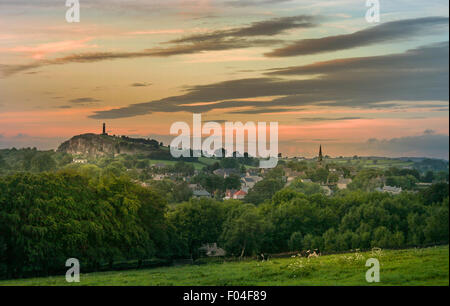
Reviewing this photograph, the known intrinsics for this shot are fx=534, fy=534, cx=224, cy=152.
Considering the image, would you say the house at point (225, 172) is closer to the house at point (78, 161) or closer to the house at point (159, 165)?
the house at point (159, 165)

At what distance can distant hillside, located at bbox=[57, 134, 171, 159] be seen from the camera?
31.0m

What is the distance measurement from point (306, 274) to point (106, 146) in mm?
17465

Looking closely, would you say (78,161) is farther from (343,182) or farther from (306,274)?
(343,182)

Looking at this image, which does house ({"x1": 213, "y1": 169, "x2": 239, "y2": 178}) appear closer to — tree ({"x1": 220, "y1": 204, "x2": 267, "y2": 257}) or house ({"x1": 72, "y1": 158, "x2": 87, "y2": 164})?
house ({"x1": 72, "y1": 158, "x2": 87, "y2": 164})

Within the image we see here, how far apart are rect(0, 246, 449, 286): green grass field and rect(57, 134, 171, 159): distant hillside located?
1083 cm

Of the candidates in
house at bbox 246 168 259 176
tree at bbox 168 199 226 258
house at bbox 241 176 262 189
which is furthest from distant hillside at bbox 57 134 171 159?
house at bbox 246 168 259 176

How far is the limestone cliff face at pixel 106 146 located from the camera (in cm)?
3094

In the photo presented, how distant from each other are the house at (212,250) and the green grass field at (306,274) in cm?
815

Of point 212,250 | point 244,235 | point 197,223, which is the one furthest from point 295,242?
point 197,223

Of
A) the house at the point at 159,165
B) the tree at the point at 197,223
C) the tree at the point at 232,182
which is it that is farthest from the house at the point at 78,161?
the tree at the point at 232,182

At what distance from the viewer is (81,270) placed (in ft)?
81.2

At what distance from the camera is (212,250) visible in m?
31.7
